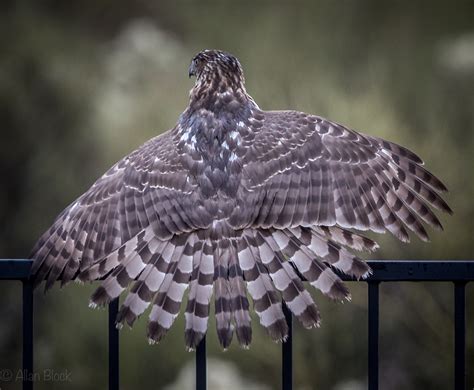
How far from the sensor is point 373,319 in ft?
8.14

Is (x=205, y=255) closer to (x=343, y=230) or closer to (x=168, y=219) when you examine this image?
(x=168, y=219)

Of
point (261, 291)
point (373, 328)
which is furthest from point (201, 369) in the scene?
point (373, 328)

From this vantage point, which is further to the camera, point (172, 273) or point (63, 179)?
point (63, 179)

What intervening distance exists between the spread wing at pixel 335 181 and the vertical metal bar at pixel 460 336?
1.59ft

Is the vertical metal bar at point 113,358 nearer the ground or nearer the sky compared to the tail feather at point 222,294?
nearer the ground

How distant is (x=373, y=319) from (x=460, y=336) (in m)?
0.25

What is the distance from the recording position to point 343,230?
3.06m

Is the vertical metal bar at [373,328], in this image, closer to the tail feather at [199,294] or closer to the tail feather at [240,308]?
the tail feather at [240,308]

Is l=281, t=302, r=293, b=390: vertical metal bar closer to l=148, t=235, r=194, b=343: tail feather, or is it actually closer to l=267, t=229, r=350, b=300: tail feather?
l=267, t=229, r=350, b=300: tail feather

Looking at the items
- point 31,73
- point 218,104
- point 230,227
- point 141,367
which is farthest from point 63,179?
point 230,227

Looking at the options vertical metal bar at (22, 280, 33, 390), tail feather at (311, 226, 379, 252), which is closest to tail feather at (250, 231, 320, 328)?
tail feather at (311, 226, 379, 252)

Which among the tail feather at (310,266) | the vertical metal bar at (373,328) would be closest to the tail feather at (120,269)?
the tail feather at (310,266)

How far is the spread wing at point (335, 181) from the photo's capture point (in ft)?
9.91

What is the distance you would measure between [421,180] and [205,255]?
2.80 ft
